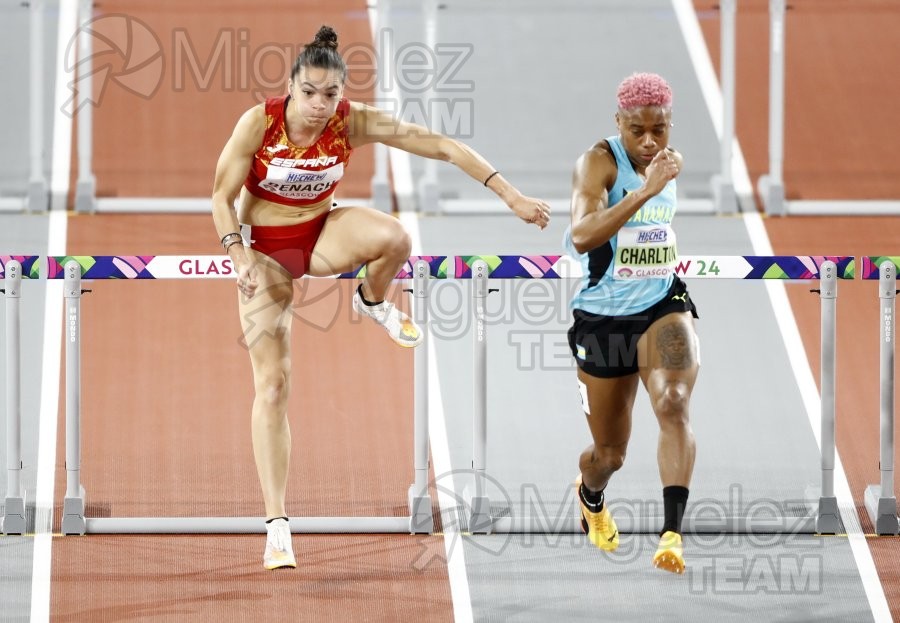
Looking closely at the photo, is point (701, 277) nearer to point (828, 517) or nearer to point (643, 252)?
point (643, 252)

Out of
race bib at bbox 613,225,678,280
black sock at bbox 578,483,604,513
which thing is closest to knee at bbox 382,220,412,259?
race bib at bbox 613,225,678,280

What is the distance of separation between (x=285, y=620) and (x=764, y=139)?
18.7 ft

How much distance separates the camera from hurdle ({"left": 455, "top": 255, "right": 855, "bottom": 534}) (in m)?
6.76

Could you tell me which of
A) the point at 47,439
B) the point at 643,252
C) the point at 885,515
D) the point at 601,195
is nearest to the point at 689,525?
the point at 885,515

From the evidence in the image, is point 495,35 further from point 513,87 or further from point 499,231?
point 499,231

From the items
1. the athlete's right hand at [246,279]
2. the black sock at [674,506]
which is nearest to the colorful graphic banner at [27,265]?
the athlete's right hand at [246,279]

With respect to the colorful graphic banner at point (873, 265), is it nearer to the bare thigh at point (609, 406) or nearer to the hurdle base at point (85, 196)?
the bare thigh at point (609, 406)

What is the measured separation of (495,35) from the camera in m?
11.4

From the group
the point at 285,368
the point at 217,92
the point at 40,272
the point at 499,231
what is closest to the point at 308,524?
the point at 285,368

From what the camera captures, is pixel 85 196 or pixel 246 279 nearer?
pixel 246 279

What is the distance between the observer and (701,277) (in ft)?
22.1

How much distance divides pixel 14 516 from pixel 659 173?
3.07 metres

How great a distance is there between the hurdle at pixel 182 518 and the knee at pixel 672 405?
1309mm

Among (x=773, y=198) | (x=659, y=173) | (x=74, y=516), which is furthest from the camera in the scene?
(x=773, y=198)
